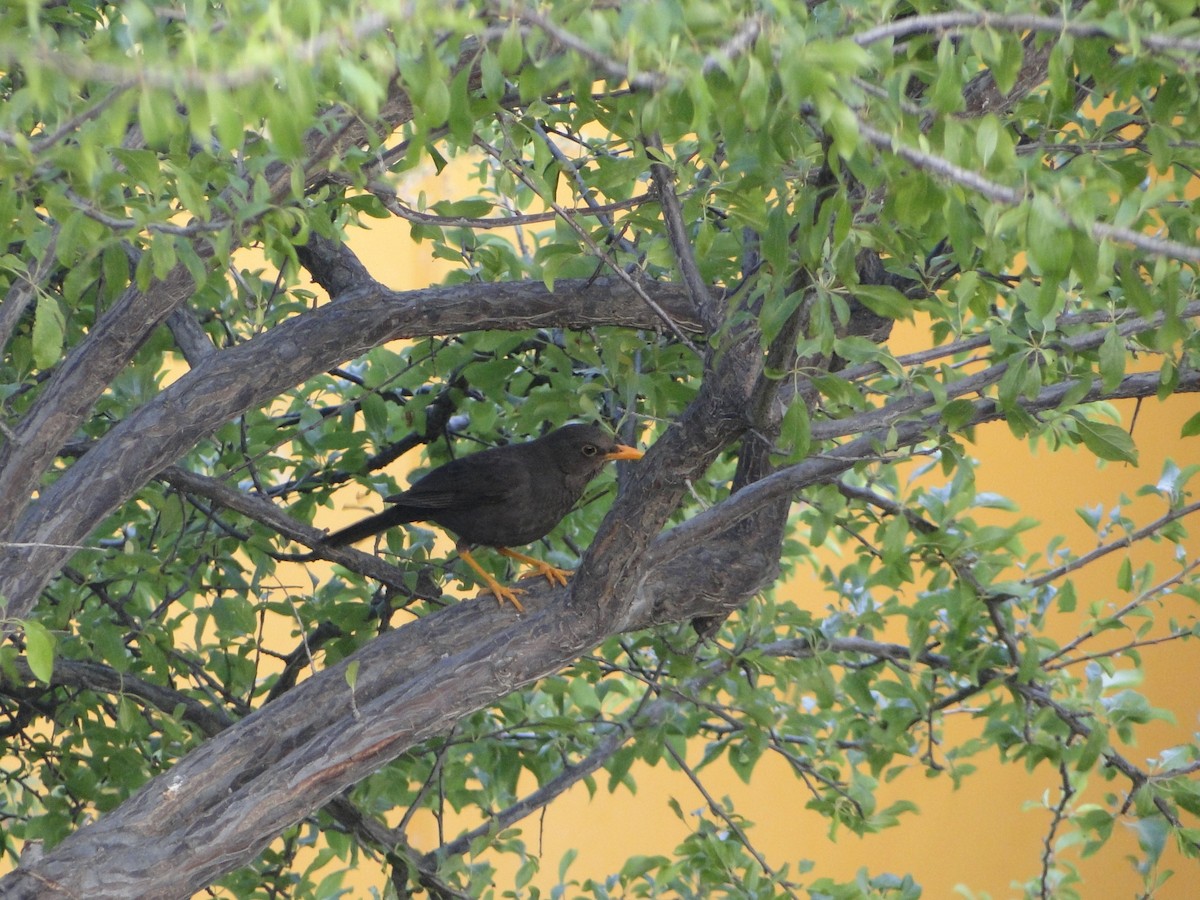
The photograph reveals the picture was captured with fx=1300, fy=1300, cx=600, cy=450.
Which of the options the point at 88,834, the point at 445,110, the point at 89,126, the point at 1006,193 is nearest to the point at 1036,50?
the point at 1006,193

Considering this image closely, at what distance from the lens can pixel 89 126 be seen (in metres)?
1.51

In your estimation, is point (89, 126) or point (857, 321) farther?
point (857, 321)

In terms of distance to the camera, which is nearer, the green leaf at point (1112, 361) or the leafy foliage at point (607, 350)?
the leafy foliage at point (607, 350)

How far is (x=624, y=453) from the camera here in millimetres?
3975

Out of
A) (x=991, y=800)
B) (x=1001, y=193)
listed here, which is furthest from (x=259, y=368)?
(x=991, y=800)

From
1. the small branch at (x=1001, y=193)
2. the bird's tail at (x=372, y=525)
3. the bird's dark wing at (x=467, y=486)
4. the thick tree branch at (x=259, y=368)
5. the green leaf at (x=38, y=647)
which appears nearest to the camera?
the small branch at (x=1001, y=193)

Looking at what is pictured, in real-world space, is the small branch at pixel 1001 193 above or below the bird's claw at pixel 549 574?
below

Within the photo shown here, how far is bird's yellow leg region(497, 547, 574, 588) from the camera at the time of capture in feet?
12.1

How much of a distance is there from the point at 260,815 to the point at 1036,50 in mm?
2110

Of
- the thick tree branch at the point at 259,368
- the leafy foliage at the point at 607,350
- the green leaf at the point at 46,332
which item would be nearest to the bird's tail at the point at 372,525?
the leafy foliage at the point at 607,350

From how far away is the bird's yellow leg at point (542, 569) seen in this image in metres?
3.70

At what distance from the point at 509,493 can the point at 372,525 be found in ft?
1.33

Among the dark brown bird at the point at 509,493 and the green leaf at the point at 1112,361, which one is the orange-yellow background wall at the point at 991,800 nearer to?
the dark brown bird at the point at 509,493

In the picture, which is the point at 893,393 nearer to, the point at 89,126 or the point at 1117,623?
the point at 1117,623
